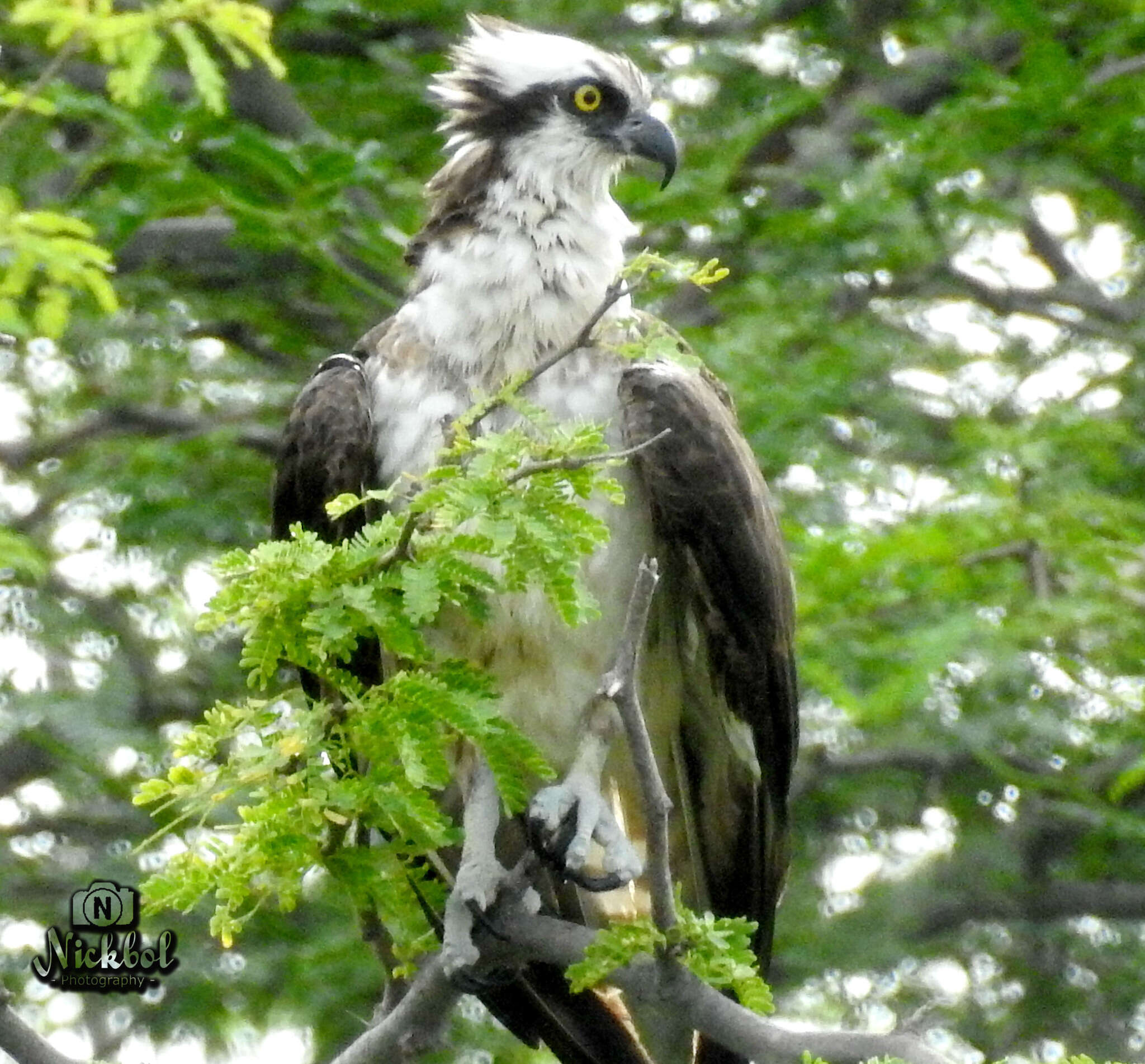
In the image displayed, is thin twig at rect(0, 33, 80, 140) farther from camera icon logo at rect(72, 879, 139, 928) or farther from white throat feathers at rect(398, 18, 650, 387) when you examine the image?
camera icon logo at rect(72, 879, 139, 928)

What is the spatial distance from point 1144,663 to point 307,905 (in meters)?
3.03

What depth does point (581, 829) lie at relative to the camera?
4359mm

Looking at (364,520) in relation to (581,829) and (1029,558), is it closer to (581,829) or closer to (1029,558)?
(581,829)

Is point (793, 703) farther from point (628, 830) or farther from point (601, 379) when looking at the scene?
point (601, 379)

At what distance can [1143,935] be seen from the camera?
8.49 metres

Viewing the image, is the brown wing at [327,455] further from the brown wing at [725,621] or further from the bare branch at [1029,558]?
the bare branch at [1029,558]

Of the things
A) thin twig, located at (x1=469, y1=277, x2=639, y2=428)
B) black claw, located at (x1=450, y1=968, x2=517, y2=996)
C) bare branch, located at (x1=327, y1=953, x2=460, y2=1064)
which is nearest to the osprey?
black claw, located at (x1=450, y1=968, x2=517, y2=996)

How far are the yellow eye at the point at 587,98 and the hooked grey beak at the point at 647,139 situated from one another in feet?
0.29

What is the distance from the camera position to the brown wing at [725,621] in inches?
179

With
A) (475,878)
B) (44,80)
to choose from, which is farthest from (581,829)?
(44,80)

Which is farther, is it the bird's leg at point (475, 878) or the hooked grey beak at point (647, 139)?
the hooked grey beak at point (647, 139)

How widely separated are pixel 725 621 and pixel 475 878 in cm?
87

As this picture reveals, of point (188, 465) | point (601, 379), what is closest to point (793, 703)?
point (601, 379)

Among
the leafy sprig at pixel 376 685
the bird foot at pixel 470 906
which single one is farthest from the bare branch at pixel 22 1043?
the bird foot at pixel 470 906
